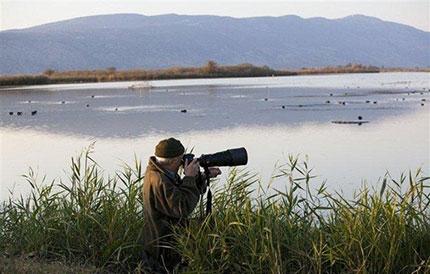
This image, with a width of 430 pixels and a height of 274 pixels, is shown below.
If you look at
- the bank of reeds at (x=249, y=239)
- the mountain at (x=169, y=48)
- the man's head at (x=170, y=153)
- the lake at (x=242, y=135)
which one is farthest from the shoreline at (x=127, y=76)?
the mountain at (x=169, y=48)

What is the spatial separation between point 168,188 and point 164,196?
0.08 metres

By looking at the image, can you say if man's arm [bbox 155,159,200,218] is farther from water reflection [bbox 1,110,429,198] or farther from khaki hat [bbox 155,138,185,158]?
water reflection [bbox 1,110,429,198]

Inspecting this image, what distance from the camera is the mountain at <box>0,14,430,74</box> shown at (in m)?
134

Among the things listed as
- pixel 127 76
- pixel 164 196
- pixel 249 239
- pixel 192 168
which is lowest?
pixel 127 76

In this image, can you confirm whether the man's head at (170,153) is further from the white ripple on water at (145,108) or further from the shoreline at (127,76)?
the shoreline at (127,76)

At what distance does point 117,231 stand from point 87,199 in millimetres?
618

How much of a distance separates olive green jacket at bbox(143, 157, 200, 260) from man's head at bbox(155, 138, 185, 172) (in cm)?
5

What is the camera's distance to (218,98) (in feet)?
94.6

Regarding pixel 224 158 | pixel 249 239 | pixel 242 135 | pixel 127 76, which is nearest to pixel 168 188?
pixel 224 158

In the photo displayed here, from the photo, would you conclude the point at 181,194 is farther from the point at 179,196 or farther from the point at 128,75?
the point at 128,75

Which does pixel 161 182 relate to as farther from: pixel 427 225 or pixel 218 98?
pixel 218 98

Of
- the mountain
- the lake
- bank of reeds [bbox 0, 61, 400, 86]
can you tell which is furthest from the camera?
the mountain

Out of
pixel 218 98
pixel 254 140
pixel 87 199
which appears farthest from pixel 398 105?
pixel 87 199

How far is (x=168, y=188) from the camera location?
4270mm
